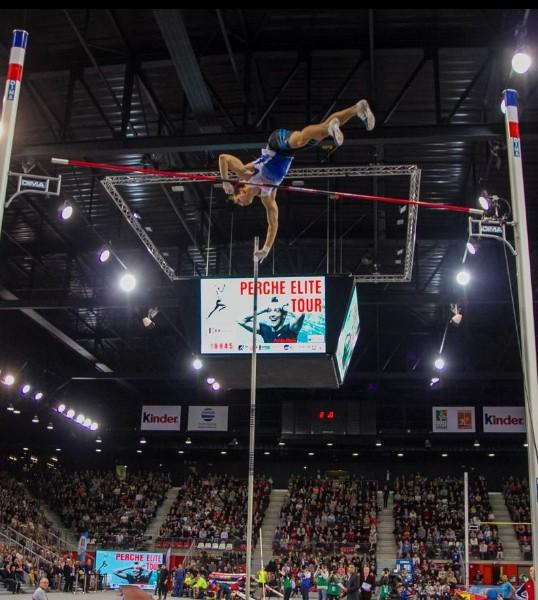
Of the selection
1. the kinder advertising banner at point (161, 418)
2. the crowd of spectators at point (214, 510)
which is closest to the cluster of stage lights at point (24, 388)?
the kinder advertising banner at point (161, 418)

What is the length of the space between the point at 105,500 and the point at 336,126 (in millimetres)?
29936

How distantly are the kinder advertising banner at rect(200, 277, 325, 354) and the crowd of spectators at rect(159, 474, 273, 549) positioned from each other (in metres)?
18.1

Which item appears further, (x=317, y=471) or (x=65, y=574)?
(x=317, y=471)

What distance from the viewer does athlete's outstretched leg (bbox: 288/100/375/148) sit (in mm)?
6797

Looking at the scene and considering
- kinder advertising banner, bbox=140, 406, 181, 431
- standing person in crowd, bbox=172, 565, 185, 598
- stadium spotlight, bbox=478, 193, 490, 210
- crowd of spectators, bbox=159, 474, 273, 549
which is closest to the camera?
stadium spotlight, bbox=478, 193, 490, 210

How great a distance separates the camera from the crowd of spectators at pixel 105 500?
30.9 meters

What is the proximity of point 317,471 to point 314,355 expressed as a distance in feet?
84.9

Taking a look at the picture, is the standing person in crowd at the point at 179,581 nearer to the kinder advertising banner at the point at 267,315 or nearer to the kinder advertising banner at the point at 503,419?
the kinder advertising banner at the point at 503,419

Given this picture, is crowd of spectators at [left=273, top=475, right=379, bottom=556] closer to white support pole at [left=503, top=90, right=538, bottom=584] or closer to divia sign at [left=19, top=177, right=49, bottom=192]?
white support pole at [left=503, top=90, right=538, bottom=584]

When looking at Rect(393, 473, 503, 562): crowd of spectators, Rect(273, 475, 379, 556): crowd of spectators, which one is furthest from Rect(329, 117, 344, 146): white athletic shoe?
Rect(273, 475, 379, 556): crowd of spectators

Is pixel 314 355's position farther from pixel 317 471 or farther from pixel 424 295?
pixel 317 471

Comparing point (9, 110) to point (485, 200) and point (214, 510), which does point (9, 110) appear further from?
point (214, 510)

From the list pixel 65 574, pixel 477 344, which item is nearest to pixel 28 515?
pixel 65 574

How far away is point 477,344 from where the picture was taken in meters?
26.7
